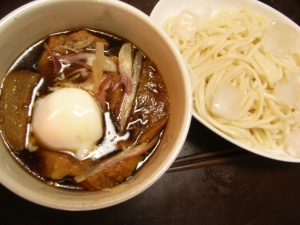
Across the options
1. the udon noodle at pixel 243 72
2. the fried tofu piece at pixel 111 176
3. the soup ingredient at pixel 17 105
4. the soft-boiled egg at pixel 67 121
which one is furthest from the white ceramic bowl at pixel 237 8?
the soup ingredient at pixel 17 105

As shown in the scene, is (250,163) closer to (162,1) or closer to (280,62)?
(280,62)

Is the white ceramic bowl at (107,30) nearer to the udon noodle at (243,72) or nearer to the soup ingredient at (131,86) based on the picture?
the soup ingredient at (131,86)

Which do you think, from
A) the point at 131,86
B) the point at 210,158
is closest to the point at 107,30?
the point at 131,86

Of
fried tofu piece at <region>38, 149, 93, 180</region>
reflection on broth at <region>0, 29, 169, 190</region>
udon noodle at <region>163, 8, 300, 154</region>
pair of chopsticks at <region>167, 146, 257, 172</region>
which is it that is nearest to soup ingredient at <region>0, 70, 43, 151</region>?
reflection on broth at <region>0, 29, 169, 190</region>

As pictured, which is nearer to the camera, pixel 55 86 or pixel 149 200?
pixel 55 86

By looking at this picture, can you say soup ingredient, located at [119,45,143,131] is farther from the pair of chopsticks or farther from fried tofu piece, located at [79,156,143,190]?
the pair of chopsticks

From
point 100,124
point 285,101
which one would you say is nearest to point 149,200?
point 100,124

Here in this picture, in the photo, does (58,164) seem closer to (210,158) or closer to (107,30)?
(107,30)
